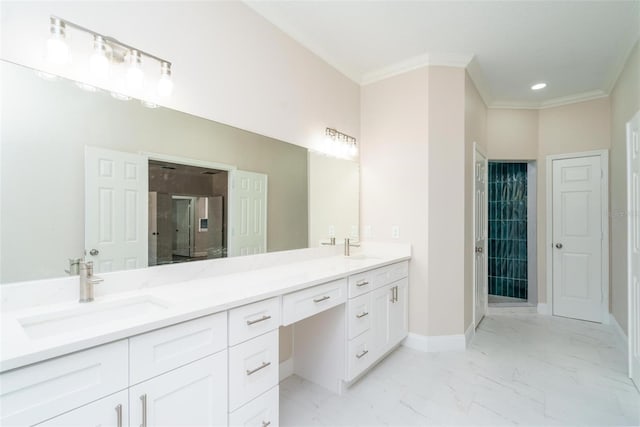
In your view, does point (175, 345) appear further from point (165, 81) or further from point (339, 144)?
point (339, 144)

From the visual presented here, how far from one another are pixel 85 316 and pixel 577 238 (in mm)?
4759

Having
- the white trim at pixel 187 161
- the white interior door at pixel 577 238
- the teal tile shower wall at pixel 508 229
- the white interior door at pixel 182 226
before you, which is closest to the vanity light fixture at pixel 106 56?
the white trim at pixel 187 161

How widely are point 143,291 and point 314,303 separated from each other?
35.1 inches

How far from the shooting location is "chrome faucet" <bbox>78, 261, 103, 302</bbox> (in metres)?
1.29

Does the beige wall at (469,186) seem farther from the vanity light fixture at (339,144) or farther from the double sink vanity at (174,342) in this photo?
the double sink vanity at (174,342)

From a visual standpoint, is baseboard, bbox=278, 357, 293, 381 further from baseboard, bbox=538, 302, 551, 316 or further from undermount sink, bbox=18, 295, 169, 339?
baseboard, bbox=538, 302, 551, 316

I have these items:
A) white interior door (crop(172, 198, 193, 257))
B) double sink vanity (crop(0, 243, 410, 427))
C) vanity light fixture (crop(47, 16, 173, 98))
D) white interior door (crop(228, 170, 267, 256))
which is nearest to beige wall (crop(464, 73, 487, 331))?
double sink vanity (crop(0, 243, 410, 427))

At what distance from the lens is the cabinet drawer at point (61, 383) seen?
81 centimetres

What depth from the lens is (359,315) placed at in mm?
2180

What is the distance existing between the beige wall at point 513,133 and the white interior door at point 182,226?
3782 mm

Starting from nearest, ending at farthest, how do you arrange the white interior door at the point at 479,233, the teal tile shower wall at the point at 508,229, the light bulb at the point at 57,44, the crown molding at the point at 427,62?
the light bulb at the point at 57,44, the crown molding at the point at 427,62, the white interior door at the point at 479,233, the teal tile shower wall at the point at 508,229

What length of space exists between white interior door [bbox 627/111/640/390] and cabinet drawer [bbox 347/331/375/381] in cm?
187

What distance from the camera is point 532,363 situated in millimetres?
2582

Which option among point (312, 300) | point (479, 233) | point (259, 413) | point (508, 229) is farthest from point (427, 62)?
point (508, 229)
